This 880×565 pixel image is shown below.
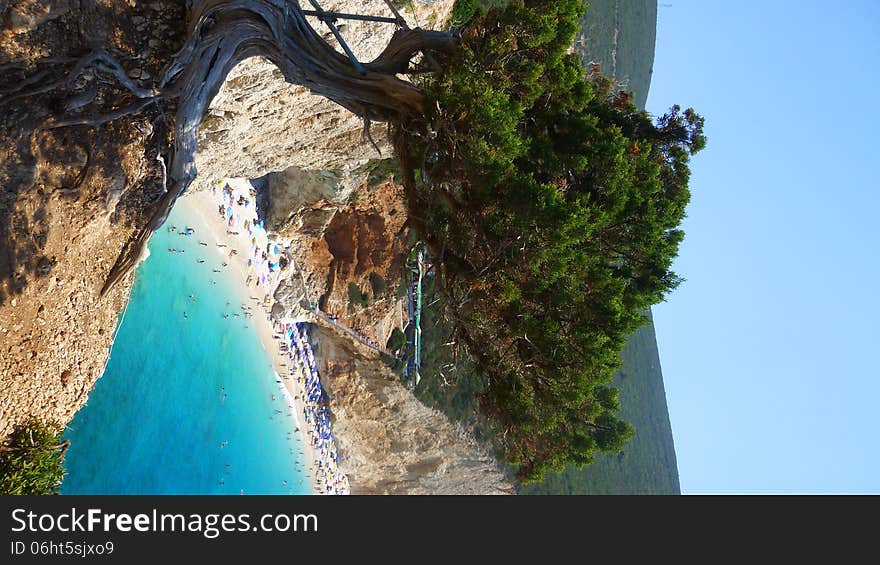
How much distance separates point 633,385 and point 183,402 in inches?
1531

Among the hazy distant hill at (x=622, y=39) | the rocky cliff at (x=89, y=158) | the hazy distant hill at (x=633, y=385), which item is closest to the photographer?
the rocky cliff at (x=89, y=158)

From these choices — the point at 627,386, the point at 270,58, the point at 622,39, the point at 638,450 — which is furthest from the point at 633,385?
the point at 270,58

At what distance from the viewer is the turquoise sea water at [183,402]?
21.1 metres

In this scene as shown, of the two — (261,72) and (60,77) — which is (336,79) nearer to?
(60,77)

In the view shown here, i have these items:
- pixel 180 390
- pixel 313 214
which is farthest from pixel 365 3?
pixel 180 390

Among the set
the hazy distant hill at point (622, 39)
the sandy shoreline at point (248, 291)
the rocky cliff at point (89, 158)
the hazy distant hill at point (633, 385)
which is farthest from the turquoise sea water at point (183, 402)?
the hazy distant hill at point (622, 39)

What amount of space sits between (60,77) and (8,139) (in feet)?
3.74

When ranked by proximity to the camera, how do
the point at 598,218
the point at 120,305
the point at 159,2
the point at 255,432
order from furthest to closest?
1. the point at 255,432
2. the point at 120,305
3. the point at 159,2
4. the point at 598,218

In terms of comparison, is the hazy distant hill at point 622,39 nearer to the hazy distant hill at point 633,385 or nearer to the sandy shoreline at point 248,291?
the hazy distant hill at point 633,385

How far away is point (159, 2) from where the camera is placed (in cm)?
939

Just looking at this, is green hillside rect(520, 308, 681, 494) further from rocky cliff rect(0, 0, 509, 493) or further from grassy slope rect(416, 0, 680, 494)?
rocky cliff rect(0, 0, 509, 493)

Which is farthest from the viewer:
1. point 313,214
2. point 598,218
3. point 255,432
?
point 255,432

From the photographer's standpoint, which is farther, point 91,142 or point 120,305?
point 120,305

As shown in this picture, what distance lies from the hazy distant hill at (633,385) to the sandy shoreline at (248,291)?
12.4 metres
